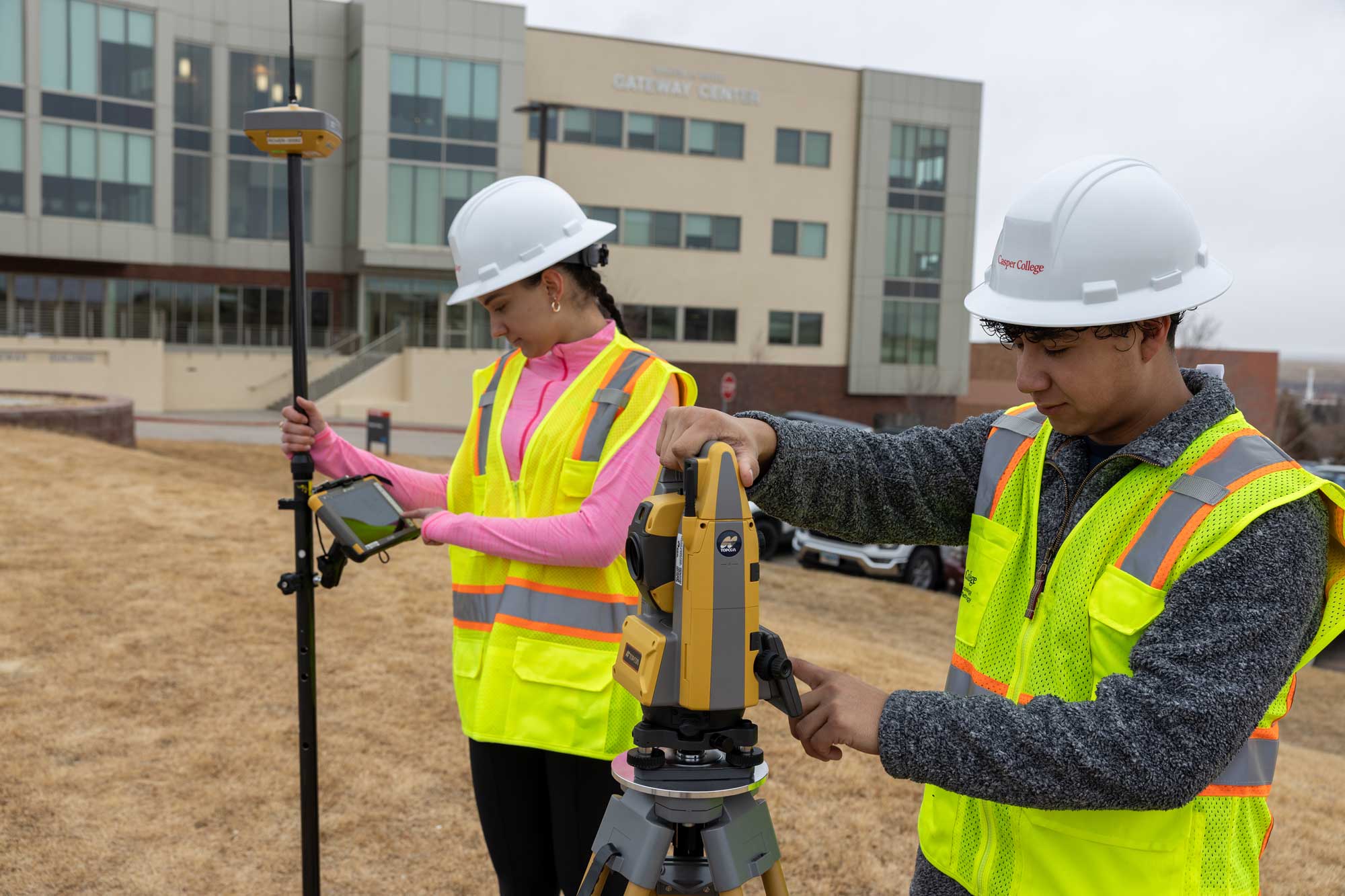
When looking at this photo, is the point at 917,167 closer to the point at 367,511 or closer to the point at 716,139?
the point at 716,139

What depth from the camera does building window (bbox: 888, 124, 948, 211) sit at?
130ft

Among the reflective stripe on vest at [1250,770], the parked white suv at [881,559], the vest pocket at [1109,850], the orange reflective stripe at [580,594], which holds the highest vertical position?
the reflective stripe on vest at [1250,770]

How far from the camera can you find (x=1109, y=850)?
158 centimetres

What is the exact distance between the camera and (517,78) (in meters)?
35.2

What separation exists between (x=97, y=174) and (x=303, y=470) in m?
34.0

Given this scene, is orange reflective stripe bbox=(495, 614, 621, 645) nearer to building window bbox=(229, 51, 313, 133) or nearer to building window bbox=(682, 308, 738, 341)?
building window bbox=(229, 51, 313, 133)

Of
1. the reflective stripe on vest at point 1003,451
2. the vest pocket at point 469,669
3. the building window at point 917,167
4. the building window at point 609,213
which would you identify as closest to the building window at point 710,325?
the building window at point 609,213

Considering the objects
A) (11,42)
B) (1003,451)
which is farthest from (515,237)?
(11,42)

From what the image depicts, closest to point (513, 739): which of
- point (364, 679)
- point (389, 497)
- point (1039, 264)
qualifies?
point (389, 497)

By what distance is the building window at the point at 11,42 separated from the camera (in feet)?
101

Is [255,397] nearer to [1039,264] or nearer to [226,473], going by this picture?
[226,473]

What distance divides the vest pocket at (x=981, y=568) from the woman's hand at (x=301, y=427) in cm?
178

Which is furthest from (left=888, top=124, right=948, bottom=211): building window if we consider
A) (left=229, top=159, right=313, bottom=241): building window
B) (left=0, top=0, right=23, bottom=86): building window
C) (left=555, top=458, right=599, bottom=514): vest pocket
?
(left=555, top=458, right=599, bottom=514): vest pocket

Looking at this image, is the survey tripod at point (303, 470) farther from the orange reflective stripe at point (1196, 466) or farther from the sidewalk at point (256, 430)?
the sidewalk at point (256, 430)
